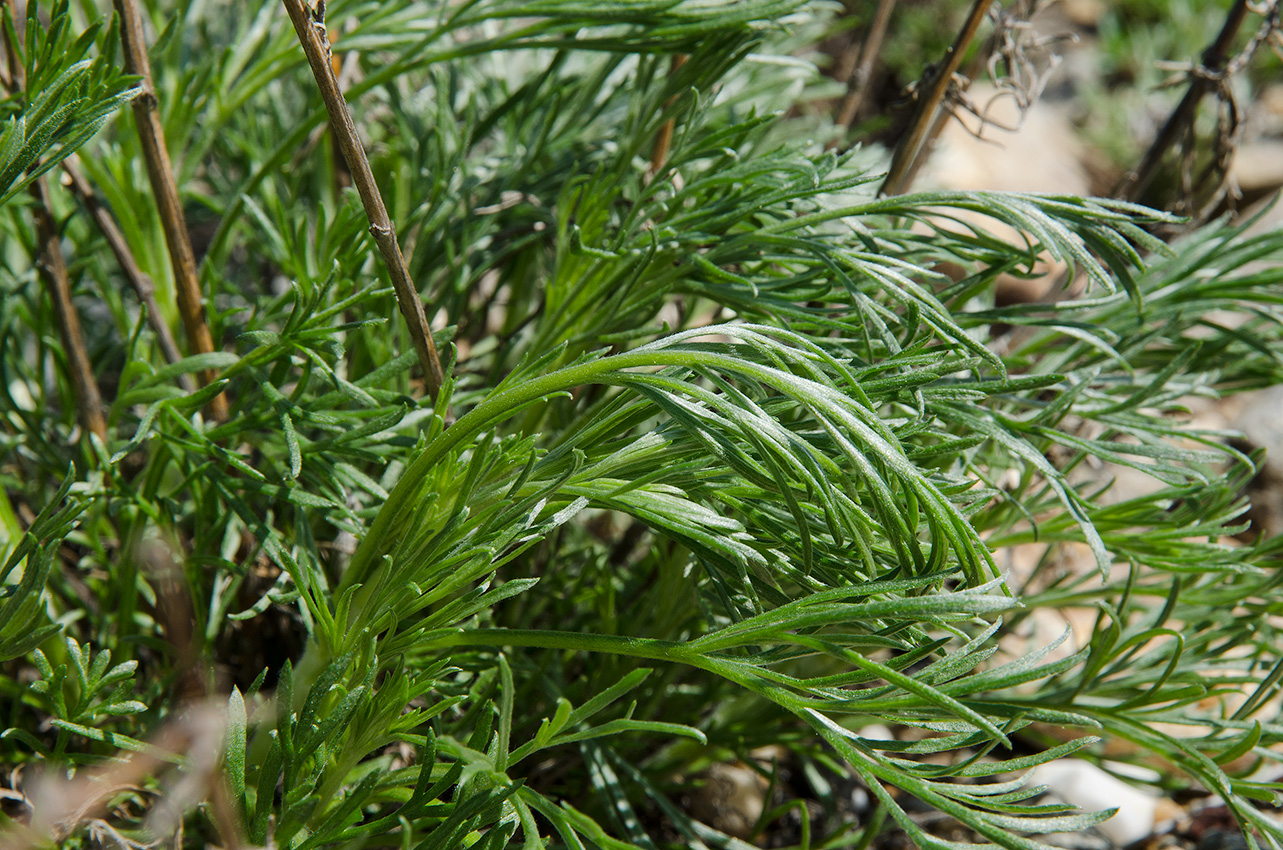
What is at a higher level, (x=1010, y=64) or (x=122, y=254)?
(x=1010, y=64)

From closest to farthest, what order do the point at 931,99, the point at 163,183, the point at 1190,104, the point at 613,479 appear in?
1. the point at 613,479
2. the point at 163,183
3. the point at 931,99
4. the point at 1190,104

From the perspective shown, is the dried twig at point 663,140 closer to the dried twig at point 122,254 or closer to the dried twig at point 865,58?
the dried twig at point 865,58

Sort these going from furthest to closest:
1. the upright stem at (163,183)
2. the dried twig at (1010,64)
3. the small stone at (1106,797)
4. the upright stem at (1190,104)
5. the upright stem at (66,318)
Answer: the small stone at (1106,797), the upright stem at (1190,104), the dried twig at (1010,64), the upright stem at (66,318), the upright stem at (163,183)

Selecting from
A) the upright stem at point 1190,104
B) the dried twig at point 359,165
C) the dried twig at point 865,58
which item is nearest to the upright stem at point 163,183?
the dried twig at point 359,165

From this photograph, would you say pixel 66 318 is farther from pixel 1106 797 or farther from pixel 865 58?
pixel 1106 797

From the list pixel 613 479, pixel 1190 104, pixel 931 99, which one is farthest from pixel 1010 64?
pixel 613 479

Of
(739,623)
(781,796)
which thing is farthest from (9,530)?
(781,796)

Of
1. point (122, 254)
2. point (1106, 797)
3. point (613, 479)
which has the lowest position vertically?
point (1106, 797)
